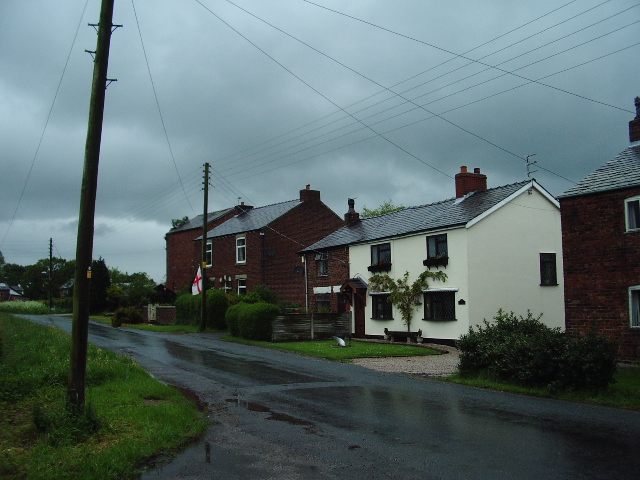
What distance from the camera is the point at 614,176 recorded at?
18.2 m

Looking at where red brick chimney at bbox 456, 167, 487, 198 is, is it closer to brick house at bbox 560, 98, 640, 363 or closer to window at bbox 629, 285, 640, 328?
brick house at bbox 560, 98, 640, 363

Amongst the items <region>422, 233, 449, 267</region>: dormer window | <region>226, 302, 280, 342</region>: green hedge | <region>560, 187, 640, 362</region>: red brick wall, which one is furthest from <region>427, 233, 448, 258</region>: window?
<region>560, 187, 640, 362</region>: red brick wall

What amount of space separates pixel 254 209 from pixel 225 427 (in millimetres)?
44003

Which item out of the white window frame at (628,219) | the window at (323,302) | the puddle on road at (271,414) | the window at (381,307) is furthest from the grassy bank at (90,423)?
the window at (323,302)

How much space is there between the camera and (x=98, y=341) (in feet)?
90.1

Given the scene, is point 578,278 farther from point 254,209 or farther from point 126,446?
point 254,209

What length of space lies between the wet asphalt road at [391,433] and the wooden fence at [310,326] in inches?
497

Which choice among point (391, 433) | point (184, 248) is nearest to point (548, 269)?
point (391, 433)

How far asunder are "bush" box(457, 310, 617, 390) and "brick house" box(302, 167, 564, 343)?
32.6ft

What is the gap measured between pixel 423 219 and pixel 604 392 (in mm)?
18237

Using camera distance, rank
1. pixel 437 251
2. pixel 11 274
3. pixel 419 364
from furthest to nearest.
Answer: pixel 11 274
pixel 437 251
pixel 419 364

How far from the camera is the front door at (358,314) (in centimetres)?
3328

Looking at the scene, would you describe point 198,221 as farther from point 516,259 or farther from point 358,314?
point 516,259

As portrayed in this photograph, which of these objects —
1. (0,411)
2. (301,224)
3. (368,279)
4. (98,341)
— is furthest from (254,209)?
(0,411)
